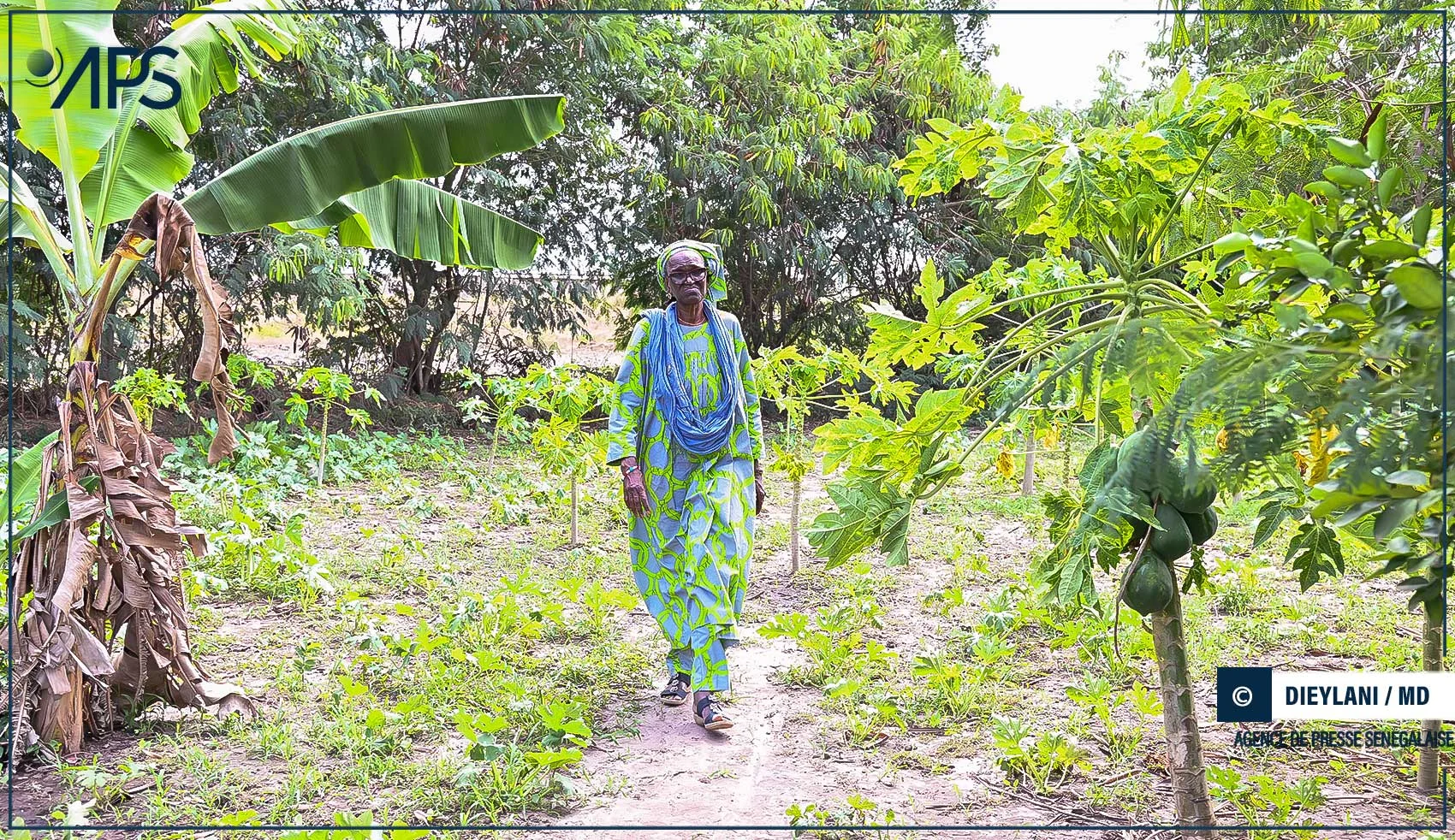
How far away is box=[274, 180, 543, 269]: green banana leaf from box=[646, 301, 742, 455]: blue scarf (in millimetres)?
1344

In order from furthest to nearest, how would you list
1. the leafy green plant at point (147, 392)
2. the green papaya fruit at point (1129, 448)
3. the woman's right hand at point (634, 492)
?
1. the leafy green plant at point (147, 392)
2. the woman's right hand at point (634, 492)
3. the green papaya fruit at point (1129, 448)

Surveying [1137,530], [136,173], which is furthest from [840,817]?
[136,173]

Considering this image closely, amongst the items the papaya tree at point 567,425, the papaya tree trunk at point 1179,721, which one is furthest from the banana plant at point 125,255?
the papaya tree trunk at point 1179,721

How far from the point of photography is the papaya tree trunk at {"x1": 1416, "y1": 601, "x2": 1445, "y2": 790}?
2.46 m

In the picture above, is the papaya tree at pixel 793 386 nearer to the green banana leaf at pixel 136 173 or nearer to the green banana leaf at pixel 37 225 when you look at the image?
the green banana leaf at pixel 136 173

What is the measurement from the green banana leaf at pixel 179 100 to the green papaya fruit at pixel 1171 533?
333cm

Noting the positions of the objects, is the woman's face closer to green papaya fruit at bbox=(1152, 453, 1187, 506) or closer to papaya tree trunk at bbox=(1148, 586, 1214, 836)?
papaya tree trunk at bbox=(1148, 586, 1214, 836)

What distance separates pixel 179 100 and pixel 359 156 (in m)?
0.63

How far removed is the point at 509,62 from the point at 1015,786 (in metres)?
8.59

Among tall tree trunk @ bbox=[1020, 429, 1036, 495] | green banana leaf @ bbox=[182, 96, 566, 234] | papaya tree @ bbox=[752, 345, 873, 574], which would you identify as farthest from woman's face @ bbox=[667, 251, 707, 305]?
tall tree trunk @ bbox=[1020, 429, 1036, 495]

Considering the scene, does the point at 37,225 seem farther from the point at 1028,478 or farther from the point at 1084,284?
the point at 1028,478

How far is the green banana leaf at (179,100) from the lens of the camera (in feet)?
11.5

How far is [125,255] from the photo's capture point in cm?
290

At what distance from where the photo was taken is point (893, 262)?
1140cm
